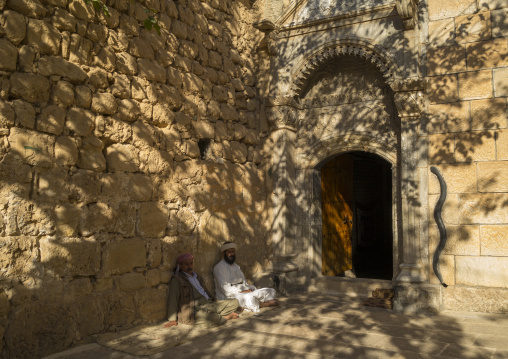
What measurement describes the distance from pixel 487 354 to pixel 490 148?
109 inches

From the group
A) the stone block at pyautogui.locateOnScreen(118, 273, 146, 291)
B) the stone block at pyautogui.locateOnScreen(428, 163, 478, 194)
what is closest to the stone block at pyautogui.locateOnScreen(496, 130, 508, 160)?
the stone block at pyautogui.locateOnScreen(428, 163, 478, 194)

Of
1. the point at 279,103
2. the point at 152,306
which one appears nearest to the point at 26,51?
the point at 152,306

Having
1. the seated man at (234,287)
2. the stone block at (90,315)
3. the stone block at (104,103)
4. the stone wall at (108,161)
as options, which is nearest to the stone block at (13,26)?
the stone wall at (108,161)

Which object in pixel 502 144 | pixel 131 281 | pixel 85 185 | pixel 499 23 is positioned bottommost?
pixel 131 281

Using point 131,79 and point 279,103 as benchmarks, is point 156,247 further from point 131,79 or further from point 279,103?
point 279,103

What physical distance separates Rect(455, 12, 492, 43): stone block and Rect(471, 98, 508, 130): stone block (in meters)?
0.85

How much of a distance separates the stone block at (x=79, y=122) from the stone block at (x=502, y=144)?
15.7 ft

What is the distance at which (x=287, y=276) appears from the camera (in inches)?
274

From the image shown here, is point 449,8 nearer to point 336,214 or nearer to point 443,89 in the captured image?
point 443,89

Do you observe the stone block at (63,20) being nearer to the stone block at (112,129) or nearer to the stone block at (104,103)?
the stone block at (104,103)

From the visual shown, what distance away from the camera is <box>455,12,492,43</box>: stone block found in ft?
19.6

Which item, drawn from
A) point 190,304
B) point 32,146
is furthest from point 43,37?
point 190,304

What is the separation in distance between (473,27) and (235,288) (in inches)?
181

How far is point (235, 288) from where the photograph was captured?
5.99m
